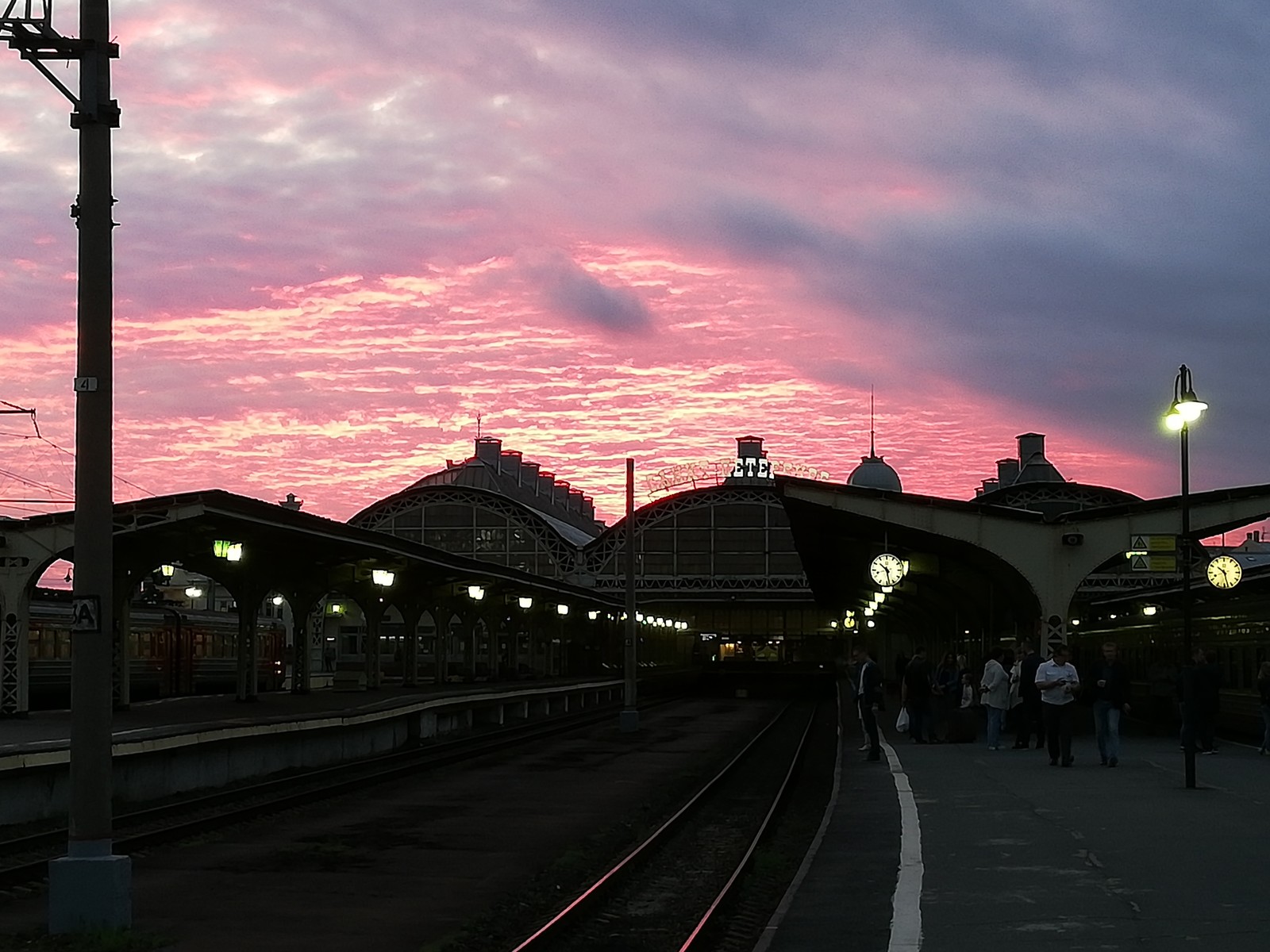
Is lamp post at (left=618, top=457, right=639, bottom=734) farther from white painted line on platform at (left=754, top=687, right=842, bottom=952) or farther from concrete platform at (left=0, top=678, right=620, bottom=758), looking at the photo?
white painted line on platform at (left=754, top=687, right=842, bottom=952)

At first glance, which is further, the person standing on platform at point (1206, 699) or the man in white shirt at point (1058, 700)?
the person standing on platform at point (1206, 699)

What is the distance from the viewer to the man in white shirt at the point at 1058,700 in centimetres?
2058

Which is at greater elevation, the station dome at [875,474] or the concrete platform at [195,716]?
the station dome at [875,474]

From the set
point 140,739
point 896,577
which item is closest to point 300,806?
point 140,739

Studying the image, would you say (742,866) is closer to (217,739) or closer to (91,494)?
(91,494)

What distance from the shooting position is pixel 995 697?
2520 cm

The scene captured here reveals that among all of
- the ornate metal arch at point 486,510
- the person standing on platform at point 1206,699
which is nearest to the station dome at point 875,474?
the ornate metal arch at point 486,510

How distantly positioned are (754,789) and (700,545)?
63769mm

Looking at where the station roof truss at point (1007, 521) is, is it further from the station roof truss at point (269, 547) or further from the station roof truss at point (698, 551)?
the station roof truss at point (698, 551)

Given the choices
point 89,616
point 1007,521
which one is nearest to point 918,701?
point 1007,521

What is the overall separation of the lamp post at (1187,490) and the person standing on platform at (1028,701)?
5520mm

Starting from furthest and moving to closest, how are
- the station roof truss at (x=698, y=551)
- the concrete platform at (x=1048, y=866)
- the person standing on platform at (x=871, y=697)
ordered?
the station roof truss at (x=698, y=551), the person standing on platform at (x=871, y=697), the concrete platform at (x=1048, y=866)

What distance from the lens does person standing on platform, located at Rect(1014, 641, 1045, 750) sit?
24.5 m

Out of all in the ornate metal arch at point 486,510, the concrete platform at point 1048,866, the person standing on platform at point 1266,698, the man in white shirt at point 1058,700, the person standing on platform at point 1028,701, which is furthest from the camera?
the ornate metal arch at point 486,510
